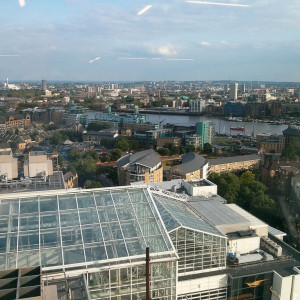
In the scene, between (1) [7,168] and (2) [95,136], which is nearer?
(1) [7,168]

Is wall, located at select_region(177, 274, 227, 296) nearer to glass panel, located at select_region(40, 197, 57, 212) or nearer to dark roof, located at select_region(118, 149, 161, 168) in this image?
glass panel, located at select_region(40, 197, 57, 212)

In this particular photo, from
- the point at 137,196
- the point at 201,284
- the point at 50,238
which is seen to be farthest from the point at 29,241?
the point at 201,284

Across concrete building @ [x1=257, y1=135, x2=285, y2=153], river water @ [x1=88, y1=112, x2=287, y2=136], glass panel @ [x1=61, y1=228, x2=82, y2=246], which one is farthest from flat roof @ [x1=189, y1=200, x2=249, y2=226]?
river water @ [x1=88, y1=112, x2=287, y2=136]

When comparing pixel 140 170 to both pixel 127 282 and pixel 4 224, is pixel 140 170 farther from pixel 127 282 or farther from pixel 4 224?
pixel 127 282

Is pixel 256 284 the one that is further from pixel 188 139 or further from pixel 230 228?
pixel 188 139

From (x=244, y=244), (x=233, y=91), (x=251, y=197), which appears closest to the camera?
(x=244, y=244)
